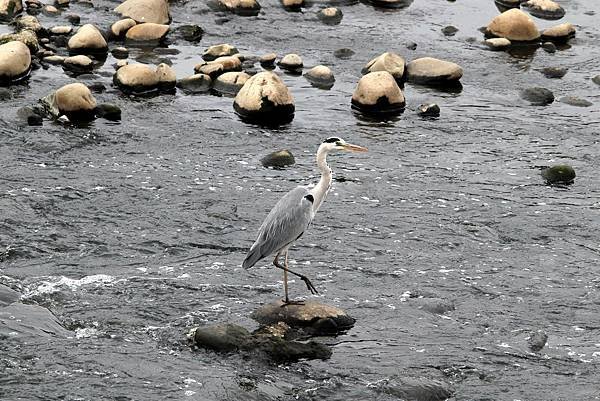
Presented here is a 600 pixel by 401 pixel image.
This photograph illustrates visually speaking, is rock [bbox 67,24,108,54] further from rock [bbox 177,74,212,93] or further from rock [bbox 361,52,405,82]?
rock [bbox 361,52,405,82]

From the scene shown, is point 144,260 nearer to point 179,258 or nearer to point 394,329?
point 179,258

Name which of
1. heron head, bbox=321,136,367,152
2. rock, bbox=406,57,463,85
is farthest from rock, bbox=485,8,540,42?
heron head, bbox=321,136,367,152

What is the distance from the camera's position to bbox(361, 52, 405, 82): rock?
22.0 meters

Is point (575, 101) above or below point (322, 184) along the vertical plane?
below

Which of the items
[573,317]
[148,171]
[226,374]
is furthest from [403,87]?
[226,374]

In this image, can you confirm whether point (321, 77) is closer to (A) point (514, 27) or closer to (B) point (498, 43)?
(B) point (498, 43)

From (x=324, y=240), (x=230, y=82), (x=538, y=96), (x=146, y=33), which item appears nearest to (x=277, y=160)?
(x=324, y=240)

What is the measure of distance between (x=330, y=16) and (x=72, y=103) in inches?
362

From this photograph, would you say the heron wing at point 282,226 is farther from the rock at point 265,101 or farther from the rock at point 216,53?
the rock at point 216,53

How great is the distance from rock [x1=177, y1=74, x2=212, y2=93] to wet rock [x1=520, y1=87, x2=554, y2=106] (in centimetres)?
635

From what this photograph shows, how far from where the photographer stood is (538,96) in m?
21.3

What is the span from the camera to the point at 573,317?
43.5 ft

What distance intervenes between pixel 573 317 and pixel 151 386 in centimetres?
533

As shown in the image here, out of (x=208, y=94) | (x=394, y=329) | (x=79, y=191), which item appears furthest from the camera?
(x=208, y=94)
